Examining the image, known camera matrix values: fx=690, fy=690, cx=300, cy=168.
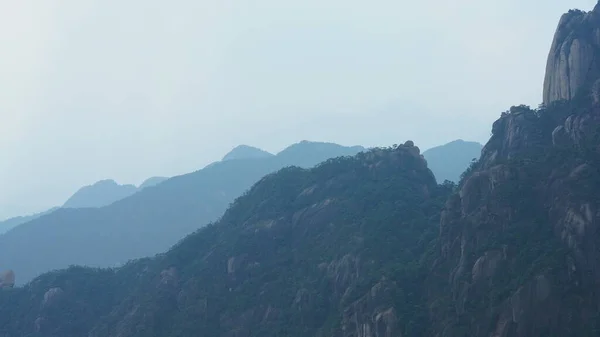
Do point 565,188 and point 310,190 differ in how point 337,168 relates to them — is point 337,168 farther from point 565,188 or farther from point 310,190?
point 565,188

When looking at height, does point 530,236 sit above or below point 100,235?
below

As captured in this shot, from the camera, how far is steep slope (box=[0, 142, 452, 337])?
64.4 m

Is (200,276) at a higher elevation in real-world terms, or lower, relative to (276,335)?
higher

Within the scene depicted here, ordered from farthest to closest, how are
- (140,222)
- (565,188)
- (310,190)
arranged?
(140,222), (310,190), (565,188)

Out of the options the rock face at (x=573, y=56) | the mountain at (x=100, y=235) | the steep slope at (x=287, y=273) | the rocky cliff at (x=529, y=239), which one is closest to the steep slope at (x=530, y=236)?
the rocky cliff at (x=529, y=239)

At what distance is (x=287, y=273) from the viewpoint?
7944cm

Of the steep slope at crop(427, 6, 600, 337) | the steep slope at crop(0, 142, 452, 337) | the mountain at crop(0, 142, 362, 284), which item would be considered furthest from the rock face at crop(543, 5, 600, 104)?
the mountain at crop(0, 142, 362, 284)

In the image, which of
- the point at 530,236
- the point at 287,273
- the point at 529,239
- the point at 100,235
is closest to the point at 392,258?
the point at 287,273

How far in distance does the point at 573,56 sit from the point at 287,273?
38.6 metres

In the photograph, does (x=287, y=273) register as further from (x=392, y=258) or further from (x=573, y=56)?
(x=573, y=56)

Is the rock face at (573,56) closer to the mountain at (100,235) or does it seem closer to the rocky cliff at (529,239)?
the rocky cliff at (529,239)

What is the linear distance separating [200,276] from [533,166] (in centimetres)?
A: 4338

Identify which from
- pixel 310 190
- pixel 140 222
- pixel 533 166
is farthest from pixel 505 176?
pixel 140 222

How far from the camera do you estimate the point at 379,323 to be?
57.1 meters
